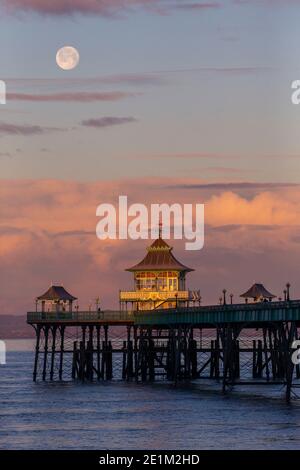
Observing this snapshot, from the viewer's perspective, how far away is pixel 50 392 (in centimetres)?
10994

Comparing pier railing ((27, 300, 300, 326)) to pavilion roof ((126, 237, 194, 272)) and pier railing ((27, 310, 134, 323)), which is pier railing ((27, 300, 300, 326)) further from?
pavilion roof ((126, 237, 194, 272))

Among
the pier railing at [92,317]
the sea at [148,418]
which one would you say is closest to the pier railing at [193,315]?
the pier railing at [92,317]

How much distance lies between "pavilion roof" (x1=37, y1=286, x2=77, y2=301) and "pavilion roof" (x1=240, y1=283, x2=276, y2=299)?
1590cm

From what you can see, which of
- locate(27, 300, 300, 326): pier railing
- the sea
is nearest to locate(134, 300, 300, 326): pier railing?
locate(27, 300, 300, 326): pier railing

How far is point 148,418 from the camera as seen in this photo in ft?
272

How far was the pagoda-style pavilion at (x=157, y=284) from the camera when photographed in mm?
134000

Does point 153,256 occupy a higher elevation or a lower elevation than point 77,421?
higher

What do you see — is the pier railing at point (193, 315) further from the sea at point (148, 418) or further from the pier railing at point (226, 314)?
the sea at point (148, 418)

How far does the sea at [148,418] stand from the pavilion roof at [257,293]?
22.0 meters

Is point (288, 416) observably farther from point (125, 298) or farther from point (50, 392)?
point (125, 298)

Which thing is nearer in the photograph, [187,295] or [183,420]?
[183,420]
